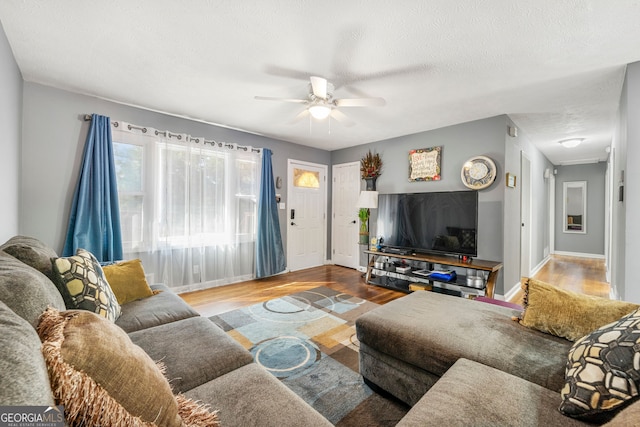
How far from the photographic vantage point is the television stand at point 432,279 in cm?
320

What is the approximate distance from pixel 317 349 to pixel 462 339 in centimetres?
120

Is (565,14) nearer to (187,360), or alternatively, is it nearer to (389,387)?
(389,387)

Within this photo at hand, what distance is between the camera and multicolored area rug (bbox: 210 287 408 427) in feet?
5.29

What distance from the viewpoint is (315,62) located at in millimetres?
2260

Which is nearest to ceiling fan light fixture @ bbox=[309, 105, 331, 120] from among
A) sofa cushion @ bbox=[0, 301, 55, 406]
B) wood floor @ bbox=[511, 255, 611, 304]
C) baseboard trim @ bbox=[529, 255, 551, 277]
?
sofa cushion @ bbox=[0, 301, 55, 406]

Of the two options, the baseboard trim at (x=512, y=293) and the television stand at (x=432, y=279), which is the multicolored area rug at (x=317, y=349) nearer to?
the television stand at (x=432, y=279)

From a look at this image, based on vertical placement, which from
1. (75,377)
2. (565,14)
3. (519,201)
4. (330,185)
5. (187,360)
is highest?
(565,14)

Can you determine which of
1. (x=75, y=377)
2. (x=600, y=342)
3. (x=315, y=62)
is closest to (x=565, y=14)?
(x=315, y=62)

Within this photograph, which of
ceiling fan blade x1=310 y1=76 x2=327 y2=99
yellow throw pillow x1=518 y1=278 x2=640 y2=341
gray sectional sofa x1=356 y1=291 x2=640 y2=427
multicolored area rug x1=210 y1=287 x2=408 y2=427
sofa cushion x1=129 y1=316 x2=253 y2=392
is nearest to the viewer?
gray sectional sofa x1=356 y1=291 x2=640 y2=427

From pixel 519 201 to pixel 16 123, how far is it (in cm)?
583

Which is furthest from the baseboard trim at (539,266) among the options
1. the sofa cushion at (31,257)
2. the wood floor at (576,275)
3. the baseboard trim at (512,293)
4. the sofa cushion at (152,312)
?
the sofa cushion at (31,257)

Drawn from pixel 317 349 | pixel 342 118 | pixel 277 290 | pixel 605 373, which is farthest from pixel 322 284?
pixel 605 373

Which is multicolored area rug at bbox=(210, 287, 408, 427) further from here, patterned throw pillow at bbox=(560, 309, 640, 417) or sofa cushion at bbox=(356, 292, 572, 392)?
patterned throw pillow at bbox=(560, 309, 640, 417)

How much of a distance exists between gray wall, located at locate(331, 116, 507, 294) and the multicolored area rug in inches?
69.6
